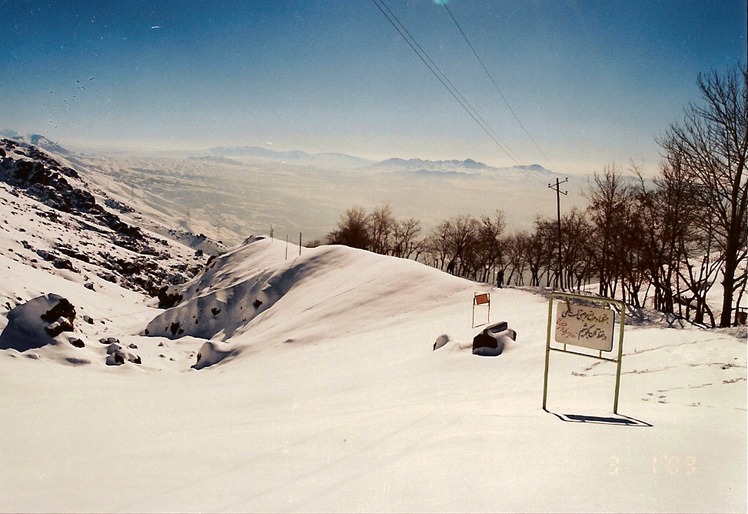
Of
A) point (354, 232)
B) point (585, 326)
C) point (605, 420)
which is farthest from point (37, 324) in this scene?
point (354, 232)

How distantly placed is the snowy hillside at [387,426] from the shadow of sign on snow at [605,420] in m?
0.04

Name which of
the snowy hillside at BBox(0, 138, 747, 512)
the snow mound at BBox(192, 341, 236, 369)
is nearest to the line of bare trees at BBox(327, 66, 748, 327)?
the snowy hillside at BBox(0, 138, 747, 512)

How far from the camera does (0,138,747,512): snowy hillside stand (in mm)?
3789

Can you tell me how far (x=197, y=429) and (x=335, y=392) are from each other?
3.67 metres

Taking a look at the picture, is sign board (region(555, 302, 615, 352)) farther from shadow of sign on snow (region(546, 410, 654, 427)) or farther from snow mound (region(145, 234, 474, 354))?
snow mound (region(145, 234, 474, 354))

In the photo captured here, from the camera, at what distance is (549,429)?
5207 millimetres

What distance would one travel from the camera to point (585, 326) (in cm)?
613

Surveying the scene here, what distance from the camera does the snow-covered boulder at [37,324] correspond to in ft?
61.6

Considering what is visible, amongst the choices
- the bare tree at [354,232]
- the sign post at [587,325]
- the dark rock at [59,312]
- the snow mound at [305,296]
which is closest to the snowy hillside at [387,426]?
the dark rock at [59,312]

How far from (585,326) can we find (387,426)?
311 cm

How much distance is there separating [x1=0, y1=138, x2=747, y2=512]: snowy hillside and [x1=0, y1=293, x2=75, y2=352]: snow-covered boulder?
12cm

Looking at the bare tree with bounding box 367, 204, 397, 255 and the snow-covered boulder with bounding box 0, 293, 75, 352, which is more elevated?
the bare tree with bounding box 367, 204, 397, 255

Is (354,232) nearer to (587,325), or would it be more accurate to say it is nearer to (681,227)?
(681,227)

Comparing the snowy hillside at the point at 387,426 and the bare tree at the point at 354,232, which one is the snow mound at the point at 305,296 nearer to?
the snowy hillside at the point at 387,426
